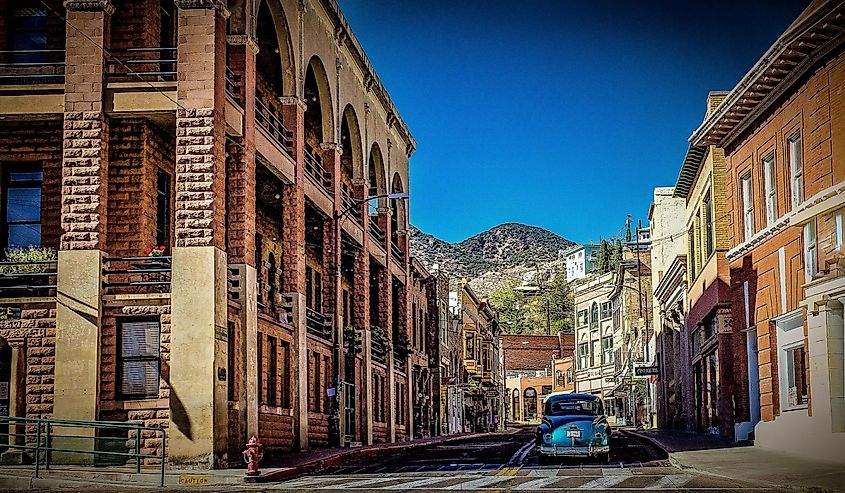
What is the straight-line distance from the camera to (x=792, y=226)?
1184 inches

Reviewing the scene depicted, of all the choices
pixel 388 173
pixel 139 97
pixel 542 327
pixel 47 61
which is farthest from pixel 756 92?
pixel 542 327

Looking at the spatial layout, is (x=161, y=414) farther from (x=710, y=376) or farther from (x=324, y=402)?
(x=710, y=376)

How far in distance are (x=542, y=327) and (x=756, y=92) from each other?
15153cm

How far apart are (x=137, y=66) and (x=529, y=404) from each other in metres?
114

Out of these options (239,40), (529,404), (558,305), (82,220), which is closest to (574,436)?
(82,220)

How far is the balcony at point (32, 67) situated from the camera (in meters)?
27.9

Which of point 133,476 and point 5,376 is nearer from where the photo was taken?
point 133,476

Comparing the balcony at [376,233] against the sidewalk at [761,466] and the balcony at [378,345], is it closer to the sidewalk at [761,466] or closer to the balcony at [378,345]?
the balcony at [378,345]

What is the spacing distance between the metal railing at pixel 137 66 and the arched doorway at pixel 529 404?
11260cm

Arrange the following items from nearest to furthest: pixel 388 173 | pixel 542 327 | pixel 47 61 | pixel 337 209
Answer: pixel 47 61 < pixel 337 209 < pixel 388 173 < pixel 542 327

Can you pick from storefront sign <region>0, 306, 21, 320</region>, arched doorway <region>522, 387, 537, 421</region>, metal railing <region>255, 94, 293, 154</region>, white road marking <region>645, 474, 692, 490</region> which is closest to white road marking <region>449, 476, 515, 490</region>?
white road marking <region>645, 474, 692, 490</region>

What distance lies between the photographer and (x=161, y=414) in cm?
2680

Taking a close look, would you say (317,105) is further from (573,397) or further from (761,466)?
(761,466)

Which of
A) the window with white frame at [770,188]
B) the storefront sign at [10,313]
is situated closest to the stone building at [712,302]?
the window with white frame at [770,188]
